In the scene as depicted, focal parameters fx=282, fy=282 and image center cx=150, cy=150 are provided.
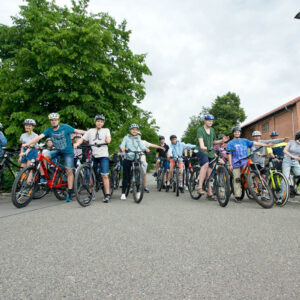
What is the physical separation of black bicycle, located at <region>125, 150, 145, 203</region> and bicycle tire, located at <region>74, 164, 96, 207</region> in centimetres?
101

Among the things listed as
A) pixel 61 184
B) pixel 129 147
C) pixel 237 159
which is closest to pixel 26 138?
pixel 61 184

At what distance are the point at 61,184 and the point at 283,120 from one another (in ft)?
103

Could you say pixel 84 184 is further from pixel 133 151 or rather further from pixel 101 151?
pixel 133 151

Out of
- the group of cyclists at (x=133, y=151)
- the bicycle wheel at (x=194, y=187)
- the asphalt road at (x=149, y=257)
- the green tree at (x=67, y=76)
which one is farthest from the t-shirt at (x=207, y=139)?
the green tree at (x=67, y=76)

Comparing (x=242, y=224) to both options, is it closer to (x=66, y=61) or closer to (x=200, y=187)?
(x=200, y=187)

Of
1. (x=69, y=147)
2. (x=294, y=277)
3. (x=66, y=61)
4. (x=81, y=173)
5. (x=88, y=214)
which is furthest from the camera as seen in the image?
(x=66, y=61)

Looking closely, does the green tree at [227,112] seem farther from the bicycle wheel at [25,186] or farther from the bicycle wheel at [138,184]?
the bicycle wheel at [25,186]

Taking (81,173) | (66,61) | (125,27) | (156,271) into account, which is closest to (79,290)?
(156,271)

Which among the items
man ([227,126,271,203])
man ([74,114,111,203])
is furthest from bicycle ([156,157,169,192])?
man ([74,114,111,203])

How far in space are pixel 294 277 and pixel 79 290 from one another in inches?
65.0

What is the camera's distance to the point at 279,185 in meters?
6.20

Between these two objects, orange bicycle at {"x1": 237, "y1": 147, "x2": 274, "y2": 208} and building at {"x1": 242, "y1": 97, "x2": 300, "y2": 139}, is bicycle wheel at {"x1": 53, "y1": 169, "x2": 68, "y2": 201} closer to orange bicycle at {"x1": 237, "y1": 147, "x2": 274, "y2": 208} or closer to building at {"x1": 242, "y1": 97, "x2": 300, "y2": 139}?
orange bicycle at {"x1": 237, "y1": 147, "x2": 274, "y2": 208}

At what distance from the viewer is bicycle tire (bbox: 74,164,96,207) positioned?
5.84 m

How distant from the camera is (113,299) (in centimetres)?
186
